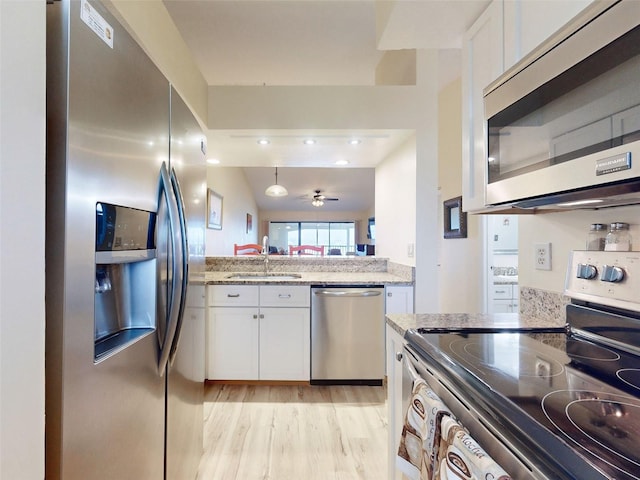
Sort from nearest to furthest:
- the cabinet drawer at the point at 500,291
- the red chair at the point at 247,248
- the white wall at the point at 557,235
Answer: the white wall at the point at 557,235, the cabinet drawer at the point at 500,291, the red chair at the point at 247,248

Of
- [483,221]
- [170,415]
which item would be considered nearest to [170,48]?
[170,415]

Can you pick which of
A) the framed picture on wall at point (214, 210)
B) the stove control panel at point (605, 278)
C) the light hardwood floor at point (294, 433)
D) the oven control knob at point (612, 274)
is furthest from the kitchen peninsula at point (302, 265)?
the oven control knob at point (612, 274)

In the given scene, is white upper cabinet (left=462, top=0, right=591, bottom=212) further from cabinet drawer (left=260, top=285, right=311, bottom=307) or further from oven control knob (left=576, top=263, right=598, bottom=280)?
cabinet drawer (left=260, top=285, right=311, bottom=307)

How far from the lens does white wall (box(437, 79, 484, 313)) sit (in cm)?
349

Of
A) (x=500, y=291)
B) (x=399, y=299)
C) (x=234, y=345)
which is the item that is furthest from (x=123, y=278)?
(x=500, y=291)

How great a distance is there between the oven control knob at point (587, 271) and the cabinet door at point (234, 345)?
2.20 meters

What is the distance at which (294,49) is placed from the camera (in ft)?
10.5

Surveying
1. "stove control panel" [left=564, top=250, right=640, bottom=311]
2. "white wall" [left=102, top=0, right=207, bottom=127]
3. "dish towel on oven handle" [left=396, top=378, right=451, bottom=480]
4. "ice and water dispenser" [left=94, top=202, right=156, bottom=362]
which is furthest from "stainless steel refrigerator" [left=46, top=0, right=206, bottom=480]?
"stove control panel" [left=564, top=250, right=640, bottom=311]

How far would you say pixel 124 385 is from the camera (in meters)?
0.93

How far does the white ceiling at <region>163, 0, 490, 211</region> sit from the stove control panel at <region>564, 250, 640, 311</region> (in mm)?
1092

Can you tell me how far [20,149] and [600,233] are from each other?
4.80 feet

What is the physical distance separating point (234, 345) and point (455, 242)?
8.75ft

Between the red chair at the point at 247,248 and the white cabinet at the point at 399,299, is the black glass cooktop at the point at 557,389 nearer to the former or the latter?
the white cabinet at the point at 399,299

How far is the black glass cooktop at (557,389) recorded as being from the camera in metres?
0.50
